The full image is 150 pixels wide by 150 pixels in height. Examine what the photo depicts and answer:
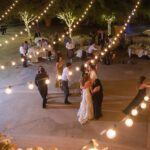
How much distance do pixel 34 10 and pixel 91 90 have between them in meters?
11.0

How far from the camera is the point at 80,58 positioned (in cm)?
1576

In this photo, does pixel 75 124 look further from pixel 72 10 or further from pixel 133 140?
pixel 72 10

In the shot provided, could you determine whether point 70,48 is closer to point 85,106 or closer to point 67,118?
point 67,118

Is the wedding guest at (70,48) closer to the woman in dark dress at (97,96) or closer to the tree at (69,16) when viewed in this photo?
the tree at (69,16)

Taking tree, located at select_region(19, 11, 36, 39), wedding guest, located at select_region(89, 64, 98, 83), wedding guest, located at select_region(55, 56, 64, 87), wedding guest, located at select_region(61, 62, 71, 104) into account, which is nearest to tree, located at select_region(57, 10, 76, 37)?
tree, located at select_region(19, 11, 36, 39)

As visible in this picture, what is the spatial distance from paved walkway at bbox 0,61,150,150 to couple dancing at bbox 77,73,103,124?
0.19 metres

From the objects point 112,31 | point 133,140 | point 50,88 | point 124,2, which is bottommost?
point 133,140

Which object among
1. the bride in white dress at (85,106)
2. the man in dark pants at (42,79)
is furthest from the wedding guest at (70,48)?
the bride in white dress at (85,106)

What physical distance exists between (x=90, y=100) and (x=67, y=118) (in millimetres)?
888

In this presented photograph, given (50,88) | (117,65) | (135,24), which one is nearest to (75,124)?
(50,88)

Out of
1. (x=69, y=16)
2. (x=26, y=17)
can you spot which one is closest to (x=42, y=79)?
(x=69, y=16)

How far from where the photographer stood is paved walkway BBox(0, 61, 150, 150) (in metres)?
8.86

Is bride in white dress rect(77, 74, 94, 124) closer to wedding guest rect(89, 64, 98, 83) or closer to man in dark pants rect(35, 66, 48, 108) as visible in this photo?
wedding guest rect(89, 64, 98, 83)

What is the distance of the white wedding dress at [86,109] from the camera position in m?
9.65
